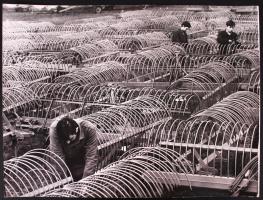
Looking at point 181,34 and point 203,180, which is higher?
point 181,34

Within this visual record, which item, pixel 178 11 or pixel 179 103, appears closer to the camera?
pixel 178 11

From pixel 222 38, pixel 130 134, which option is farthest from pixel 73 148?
pixel 222 38

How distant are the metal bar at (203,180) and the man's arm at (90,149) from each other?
0.69ft

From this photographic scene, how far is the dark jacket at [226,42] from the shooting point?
80.7 inches

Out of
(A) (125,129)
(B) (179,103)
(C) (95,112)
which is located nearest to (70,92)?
(C) (95,112)

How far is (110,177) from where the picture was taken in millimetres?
1733

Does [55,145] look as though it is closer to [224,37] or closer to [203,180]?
[203,180]

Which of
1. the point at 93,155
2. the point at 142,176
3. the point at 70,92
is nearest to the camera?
the point at 142,176

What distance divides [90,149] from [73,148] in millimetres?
67

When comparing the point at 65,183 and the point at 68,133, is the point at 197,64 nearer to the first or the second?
the point at 68,133

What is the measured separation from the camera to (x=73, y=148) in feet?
6.05

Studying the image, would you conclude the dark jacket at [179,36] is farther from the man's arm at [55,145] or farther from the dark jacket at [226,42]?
the man's arm at [55,145]

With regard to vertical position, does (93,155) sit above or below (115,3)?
below

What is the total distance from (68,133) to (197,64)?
2.32ft
